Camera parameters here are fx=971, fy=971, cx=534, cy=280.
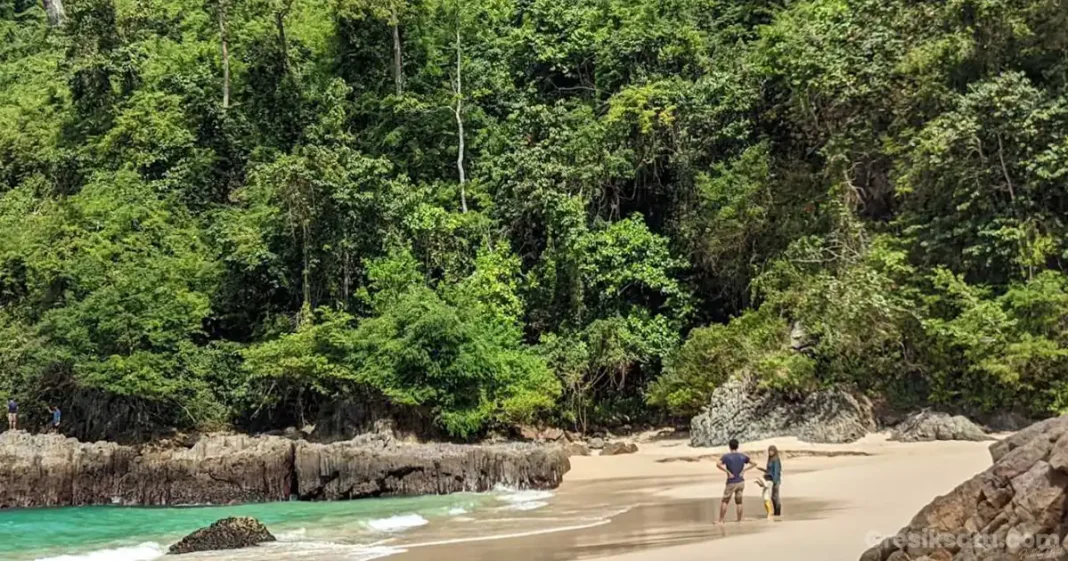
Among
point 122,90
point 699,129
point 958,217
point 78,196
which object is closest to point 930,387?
point 958,217

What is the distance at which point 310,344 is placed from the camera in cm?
2602

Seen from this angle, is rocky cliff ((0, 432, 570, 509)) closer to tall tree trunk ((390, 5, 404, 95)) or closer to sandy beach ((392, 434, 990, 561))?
sandy beach ((392, 434, 990, 561))

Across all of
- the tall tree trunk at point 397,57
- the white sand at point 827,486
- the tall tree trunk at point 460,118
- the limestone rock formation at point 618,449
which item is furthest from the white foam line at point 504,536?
the tall tree trunk at point 397,57

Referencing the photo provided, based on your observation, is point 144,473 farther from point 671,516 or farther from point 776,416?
point 776,416

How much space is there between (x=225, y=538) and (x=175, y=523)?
15.3 feet

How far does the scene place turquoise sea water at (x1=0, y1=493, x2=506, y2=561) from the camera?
13508 millimetres

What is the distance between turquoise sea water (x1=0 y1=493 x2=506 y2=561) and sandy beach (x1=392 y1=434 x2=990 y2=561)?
1.78 metres

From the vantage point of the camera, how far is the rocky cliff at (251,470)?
1911 cm

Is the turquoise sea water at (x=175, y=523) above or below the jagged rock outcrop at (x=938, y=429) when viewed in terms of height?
below

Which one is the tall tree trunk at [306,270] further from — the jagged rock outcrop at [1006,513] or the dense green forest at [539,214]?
the jagged rock outcrop at [1006,513]

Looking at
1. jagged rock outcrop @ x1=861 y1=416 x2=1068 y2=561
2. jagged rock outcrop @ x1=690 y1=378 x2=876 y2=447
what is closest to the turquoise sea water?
jagged rock outcrop @ x1=690 y1=378 x2=876 y2=447

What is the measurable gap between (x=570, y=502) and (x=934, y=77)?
14.3 meters

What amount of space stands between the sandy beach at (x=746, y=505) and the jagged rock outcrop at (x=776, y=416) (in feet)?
1.92

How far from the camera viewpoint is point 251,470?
20141mm
